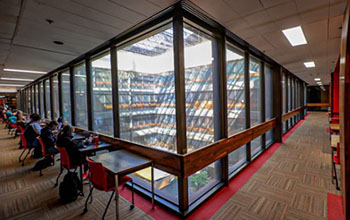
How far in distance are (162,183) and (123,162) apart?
34.4 inches

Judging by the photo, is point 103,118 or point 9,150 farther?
point 9,150

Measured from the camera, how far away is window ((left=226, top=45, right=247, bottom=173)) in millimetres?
3391

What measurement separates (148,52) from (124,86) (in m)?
0.88

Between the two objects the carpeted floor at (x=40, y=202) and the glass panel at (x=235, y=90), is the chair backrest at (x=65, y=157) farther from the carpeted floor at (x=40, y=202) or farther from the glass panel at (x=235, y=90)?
the glass panel at (x=235, y=90)

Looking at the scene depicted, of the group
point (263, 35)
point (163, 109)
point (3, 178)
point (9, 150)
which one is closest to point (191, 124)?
point (163, 109)

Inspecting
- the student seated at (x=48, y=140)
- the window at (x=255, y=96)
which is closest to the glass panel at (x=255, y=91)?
the window at (x=255, y=96)

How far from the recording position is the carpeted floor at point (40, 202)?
2287 mm

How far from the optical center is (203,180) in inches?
114

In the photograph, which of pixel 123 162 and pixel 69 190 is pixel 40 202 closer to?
pixel 69 190

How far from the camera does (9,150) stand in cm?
553

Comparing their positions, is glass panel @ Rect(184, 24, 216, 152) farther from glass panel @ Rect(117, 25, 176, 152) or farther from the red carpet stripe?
the red carpet stripe

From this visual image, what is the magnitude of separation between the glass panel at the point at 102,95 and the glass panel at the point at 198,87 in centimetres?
191

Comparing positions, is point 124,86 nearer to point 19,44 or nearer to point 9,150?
point 19,44

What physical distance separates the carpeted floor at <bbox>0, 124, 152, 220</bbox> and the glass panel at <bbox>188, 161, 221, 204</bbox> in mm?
764
